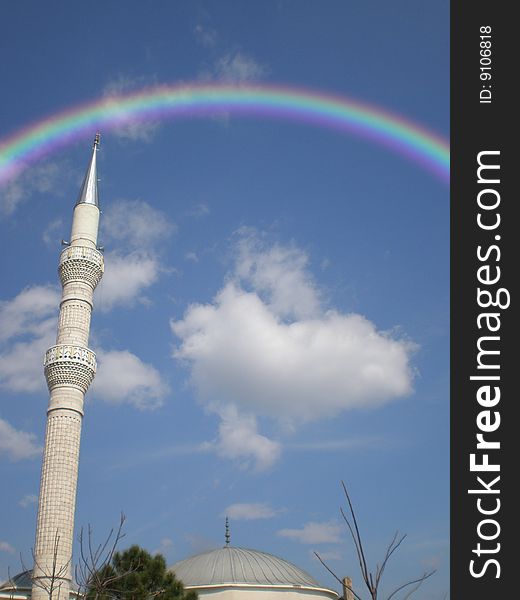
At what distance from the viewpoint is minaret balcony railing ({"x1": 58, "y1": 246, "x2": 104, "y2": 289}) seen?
37.8 m

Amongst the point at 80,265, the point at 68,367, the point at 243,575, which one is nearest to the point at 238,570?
the point at 243,575

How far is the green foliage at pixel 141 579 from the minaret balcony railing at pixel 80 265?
16.4 m

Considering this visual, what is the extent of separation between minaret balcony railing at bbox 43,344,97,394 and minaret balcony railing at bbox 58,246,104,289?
381cm

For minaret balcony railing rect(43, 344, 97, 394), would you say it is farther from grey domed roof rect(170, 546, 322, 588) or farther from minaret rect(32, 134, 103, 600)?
grey domed roof rect(170, 546, 322, 588)

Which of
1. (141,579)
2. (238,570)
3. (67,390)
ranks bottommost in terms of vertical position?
(141,579)

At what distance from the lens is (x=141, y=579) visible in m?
24.8

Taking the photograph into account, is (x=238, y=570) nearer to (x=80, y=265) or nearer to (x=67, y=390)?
(x=67, y=390)

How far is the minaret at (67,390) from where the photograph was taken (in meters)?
31.8

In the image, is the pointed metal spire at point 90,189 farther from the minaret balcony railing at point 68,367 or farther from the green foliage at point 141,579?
the green foliage at point 141,579

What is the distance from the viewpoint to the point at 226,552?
38.5 meters

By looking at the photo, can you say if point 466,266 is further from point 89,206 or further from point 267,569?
point 89,206

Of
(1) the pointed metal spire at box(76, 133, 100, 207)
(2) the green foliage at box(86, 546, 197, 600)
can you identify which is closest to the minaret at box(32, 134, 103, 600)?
(1) the pointed metal spire at box(76, 133, 100, 207)

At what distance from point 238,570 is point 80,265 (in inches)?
662

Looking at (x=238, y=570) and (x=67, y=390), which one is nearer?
(x=67, y=390)
